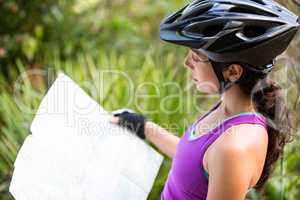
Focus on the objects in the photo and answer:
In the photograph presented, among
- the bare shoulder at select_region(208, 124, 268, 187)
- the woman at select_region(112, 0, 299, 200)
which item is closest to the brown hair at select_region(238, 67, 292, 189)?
the woman at select_region(112, 0, 299, 200)

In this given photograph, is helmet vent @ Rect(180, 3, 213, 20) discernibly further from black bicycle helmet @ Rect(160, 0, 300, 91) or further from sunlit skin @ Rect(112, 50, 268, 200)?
sunlit skin @ Rect(112, 50, 268, 200)

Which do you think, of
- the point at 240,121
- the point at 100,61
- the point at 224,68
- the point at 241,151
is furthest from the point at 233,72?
the point at 100,61

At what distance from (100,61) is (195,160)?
6.44ft

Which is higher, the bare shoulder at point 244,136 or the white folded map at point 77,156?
the bare shoulder at point 244,136

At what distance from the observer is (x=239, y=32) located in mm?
1235

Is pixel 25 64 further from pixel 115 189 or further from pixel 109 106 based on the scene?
pixel 115 189

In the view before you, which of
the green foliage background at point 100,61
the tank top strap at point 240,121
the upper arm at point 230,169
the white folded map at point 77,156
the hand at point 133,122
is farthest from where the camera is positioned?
the green foliage background at point 100,61

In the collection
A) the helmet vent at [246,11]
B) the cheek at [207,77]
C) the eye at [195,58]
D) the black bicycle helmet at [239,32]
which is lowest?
the cheek at [207,77]

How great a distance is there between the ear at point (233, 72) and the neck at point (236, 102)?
3cm

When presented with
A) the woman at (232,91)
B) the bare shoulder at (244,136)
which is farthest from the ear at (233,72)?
the bare shoulder at (244,136)

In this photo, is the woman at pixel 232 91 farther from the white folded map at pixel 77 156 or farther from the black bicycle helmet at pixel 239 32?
the white folded map at pixel 77 156

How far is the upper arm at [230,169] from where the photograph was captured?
114cm

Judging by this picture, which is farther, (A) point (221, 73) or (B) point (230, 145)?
(A) point (221, 73)

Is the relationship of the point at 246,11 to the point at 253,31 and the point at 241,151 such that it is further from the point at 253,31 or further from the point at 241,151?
the point at 241,151
